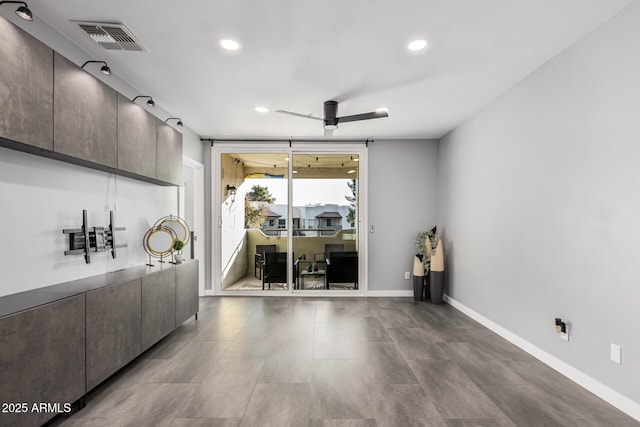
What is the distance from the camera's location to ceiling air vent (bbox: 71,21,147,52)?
2236 mm

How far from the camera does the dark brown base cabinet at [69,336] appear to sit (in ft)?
5.30

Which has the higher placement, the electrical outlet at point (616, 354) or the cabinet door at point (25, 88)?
the cabinet door at point (25, 88)

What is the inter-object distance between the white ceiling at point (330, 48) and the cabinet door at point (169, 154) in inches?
15.2

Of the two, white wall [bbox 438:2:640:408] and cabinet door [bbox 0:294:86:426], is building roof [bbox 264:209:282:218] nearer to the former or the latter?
white wall [bbox 438:2:640:408]

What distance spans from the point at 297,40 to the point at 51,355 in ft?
8.76

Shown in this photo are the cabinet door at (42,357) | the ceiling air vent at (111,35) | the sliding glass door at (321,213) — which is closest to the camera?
the cabinet door at (42,357)

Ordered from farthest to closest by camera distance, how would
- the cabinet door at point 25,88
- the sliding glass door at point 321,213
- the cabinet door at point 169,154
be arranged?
1. the sliding glass door at point 321,213
2. the cabinet door at point 169,154
3. the cabinet door at point 25,88

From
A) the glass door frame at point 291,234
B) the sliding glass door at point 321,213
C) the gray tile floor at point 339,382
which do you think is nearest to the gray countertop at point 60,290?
the gray tile floor at point 339,382

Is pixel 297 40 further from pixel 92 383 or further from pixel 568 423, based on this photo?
pixel 568 423

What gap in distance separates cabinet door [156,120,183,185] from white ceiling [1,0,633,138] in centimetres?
39

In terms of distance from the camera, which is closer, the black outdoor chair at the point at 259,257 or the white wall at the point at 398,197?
the white wall at the point at 398,197

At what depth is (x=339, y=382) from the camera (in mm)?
2463

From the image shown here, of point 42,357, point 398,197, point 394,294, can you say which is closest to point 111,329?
point 42,357

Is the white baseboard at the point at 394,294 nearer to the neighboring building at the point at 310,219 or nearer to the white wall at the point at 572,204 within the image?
the neighboring building at the point at 310,219
